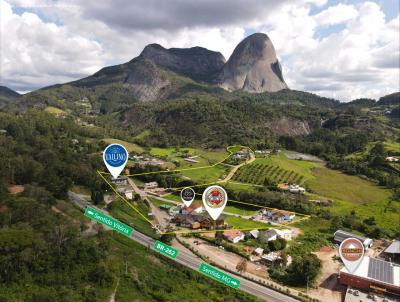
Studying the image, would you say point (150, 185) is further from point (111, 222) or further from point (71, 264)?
point (111, 222)

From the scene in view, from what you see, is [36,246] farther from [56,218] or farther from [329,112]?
[329,112]

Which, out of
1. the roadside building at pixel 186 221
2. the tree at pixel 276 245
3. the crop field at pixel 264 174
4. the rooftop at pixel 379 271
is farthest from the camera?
the crop field at pixel 264 174

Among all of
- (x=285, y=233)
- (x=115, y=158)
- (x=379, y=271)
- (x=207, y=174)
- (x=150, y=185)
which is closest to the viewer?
(x=115, y=158)

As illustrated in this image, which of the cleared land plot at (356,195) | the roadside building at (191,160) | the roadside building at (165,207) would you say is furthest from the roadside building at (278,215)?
the roadside building at (191,160)

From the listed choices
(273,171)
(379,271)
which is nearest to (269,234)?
(379,271)

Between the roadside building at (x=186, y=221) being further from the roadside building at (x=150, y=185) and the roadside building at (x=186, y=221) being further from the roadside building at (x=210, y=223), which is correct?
the roadside building at (x=150, y=185)

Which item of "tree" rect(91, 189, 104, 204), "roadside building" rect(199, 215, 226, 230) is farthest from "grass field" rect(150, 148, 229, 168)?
"roadside building" rect(199, 215, 226, 230)

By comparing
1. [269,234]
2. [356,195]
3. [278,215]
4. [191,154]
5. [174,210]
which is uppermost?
[191,154]
